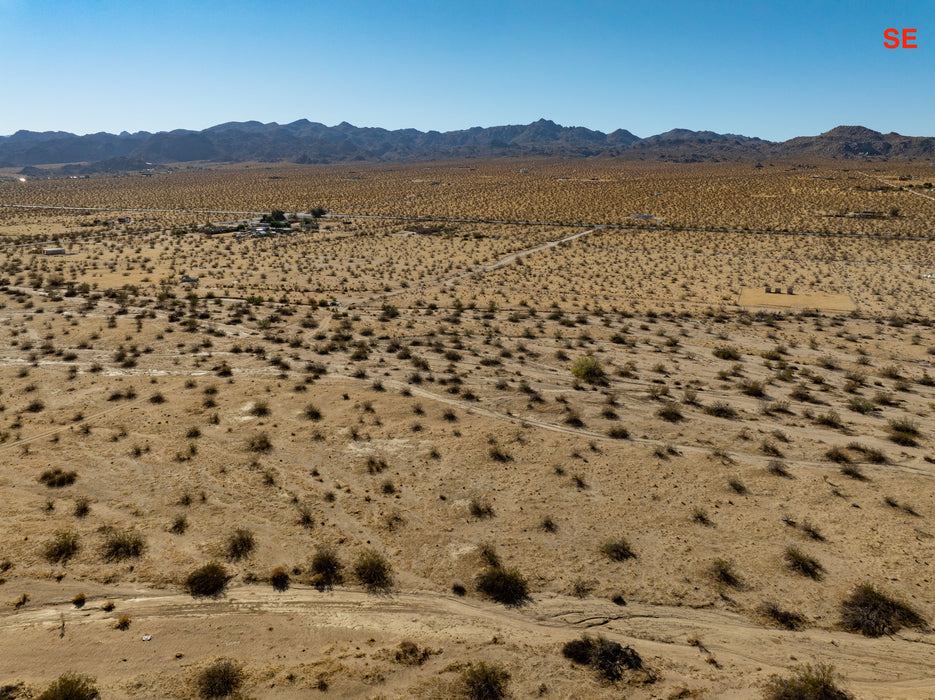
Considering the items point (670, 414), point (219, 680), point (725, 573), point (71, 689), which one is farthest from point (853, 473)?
point (71, 689)

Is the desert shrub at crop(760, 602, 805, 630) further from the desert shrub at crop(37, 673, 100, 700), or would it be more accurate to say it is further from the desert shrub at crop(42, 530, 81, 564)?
the desert shrub at crop(42, 530, 81, 564)

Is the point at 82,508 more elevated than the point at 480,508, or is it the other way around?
the point at 82,508

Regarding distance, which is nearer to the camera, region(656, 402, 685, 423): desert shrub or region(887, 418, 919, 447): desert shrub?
region(887, 418, 919, 447): desert shrub

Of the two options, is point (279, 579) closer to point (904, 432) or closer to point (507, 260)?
point (904, 432)

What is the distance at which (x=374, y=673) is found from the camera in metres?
8.64

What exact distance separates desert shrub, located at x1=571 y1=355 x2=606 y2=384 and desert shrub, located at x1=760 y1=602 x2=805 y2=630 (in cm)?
1083

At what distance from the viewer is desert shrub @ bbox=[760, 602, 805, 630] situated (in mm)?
9547

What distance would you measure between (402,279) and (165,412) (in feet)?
80.5

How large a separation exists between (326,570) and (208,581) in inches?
88.8

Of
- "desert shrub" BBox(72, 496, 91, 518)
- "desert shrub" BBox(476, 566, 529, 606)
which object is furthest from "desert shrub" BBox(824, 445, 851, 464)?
"desert shrub" BBox(72, 496, 91, 518)

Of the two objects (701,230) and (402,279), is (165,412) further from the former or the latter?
(701,230)

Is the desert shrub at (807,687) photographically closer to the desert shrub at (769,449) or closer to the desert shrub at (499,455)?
Answer: the desert shrub at (769,449)

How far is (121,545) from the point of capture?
1120 centimetres

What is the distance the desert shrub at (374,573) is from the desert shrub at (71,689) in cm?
448
